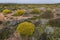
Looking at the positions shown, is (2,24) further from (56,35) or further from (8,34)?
(56,35)

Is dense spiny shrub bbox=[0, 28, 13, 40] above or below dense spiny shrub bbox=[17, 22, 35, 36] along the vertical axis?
below

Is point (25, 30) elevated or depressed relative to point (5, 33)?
elevated

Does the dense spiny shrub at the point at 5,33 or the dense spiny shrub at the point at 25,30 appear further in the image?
the dense spiny shrub at the point at 5,33

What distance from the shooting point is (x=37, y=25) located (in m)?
21.5

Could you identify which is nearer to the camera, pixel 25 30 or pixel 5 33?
pixel 25 30

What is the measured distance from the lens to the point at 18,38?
19.6 m

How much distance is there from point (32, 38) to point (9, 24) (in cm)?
442

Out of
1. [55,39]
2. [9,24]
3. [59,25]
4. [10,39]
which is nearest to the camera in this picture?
[55,39]

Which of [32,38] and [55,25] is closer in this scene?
[32,38]

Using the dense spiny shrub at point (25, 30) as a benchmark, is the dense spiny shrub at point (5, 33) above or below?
below

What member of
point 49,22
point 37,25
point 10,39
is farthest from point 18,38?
point 49,22

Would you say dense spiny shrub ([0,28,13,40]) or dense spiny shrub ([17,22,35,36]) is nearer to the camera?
dense spiny shrub ([17,22,35,36])

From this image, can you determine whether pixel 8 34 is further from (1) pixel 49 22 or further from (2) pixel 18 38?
(1) pixel 49 22

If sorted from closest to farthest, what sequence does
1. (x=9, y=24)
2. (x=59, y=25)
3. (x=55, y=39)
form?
(x=55, y=39), (x=59, y=25), (x=9, y=24)
